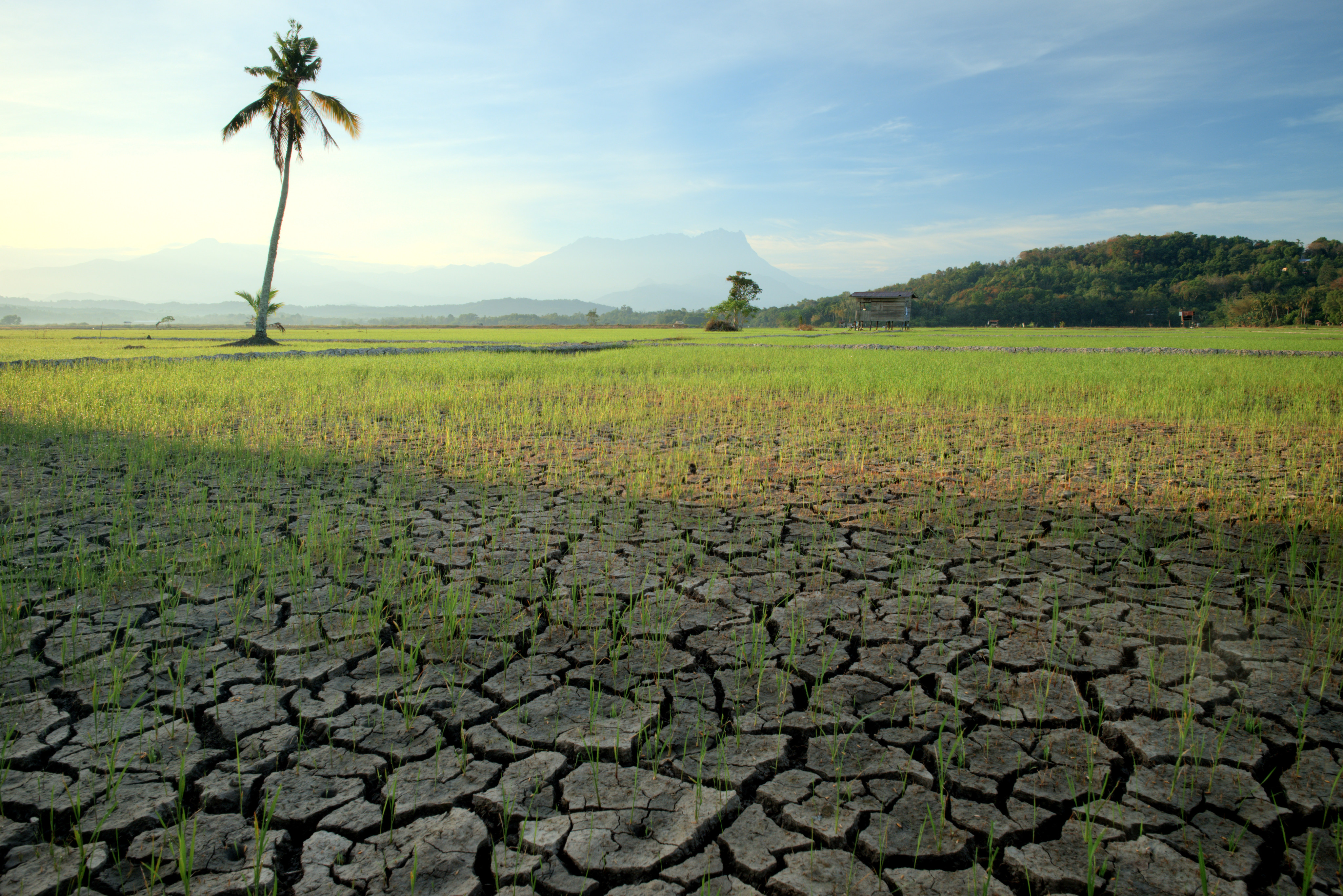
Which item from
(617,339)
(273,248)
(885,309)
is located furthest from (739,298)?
(273,248)

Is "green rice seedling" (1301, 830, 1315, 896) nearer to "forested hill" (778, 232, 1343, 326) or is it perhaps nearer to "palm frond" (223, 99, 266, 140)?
"palm frond" (223, 99, 266, 140)

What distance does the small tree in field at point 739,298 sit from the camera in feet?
200

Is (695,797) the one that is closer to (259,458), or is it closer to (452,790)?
(452,790)

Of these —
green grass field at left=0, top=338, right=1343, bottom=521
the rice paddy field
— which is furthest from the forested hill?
the rice paddy field

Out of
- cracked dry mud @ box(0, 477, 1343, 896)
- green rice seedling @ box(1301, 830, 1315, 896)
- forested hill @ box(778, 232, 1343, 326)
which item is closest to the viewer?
green rice seedling @ box(1301, 830, 1315, 896)

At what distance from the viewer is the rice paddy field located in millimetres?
1947

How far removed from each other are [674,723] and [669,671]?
385 mm

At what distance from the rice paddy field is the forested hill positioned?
5592 centimetres

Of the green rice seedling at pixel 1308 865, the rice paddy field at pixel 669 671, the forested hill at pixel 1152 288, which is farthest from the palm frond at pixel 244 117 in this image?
the forested hill at pixel 1152 288

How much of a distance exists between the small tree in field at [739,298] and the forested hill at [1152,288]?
617 centimetres

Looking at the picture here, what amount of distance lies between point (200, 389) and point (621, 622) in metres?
10.8

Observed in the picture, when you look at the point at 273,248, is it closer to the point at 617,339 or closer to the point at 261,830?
the point at 617,339

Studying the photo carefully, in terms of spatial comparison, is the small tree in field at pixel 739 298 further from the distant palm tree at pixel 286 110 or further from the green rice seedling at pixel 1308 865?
the green rice seedling at pixel 1308 865

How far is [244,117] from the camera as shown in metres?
26.8
